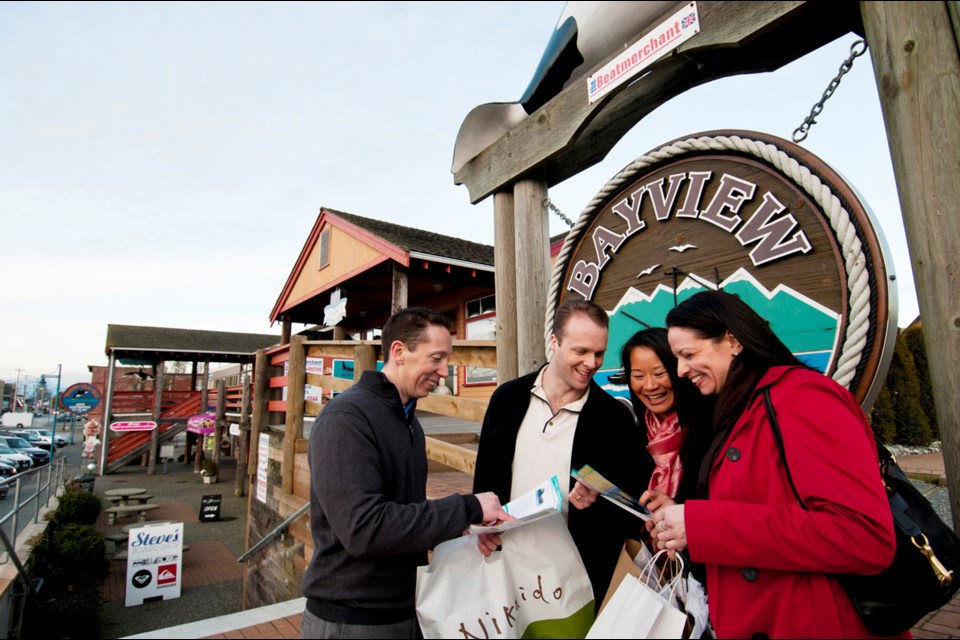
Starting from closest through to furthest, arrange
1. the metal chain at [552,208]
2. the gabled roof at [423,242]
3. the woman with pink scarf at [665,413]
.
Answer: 1. the woman with pink scarf at [665,413]
2. the metal chain at [552,208]
3. the gabled roof at [423,242]

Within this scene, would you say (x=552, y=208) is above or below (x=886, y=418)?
above

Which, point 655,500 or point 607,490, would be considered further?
point 655,500

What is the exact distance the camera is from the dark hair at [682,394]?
1.74 meters

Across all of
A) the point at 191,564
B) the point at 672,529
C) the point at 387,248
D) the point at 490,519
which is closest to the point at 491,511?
the point at 490,519

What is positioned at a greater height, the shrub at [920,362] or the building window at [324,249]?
the building window at [324,249]

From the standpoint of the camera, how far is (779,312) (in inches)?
74.8

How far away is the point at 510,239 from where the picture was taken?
3340mm

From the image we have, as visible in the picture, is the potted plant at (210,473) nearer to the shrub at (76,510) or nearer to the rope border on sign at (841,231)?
the shrub at (76,510)

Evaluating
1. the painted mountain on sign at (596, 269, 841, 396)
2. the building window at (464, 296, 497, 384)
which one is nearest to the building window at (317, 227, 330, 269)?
the building window at (464, 296, 497, 384)

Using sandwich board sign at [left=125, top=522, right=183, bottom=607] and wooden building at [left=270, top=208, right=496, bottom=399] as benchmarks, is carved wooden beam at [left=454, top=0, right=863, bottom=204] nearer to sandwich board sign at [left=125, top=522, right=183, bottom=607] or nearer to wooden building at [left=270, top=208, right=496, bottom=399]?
wooden building at [left=270, top=208, right=496, bottom=399]

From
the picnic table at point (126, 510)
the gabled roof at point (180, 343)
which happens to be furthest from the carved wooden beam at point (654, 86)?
the gabled roof at point (180, 343)

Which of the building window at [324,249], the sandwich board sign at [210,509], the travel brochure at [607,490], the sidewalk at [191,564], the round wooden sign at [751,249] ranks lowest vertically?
the sidewalk at [191,564]

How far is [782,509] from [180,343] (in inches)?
1018

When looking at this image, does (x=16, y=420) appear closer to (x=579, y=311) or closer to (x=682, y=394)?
(x=579, y=311)
